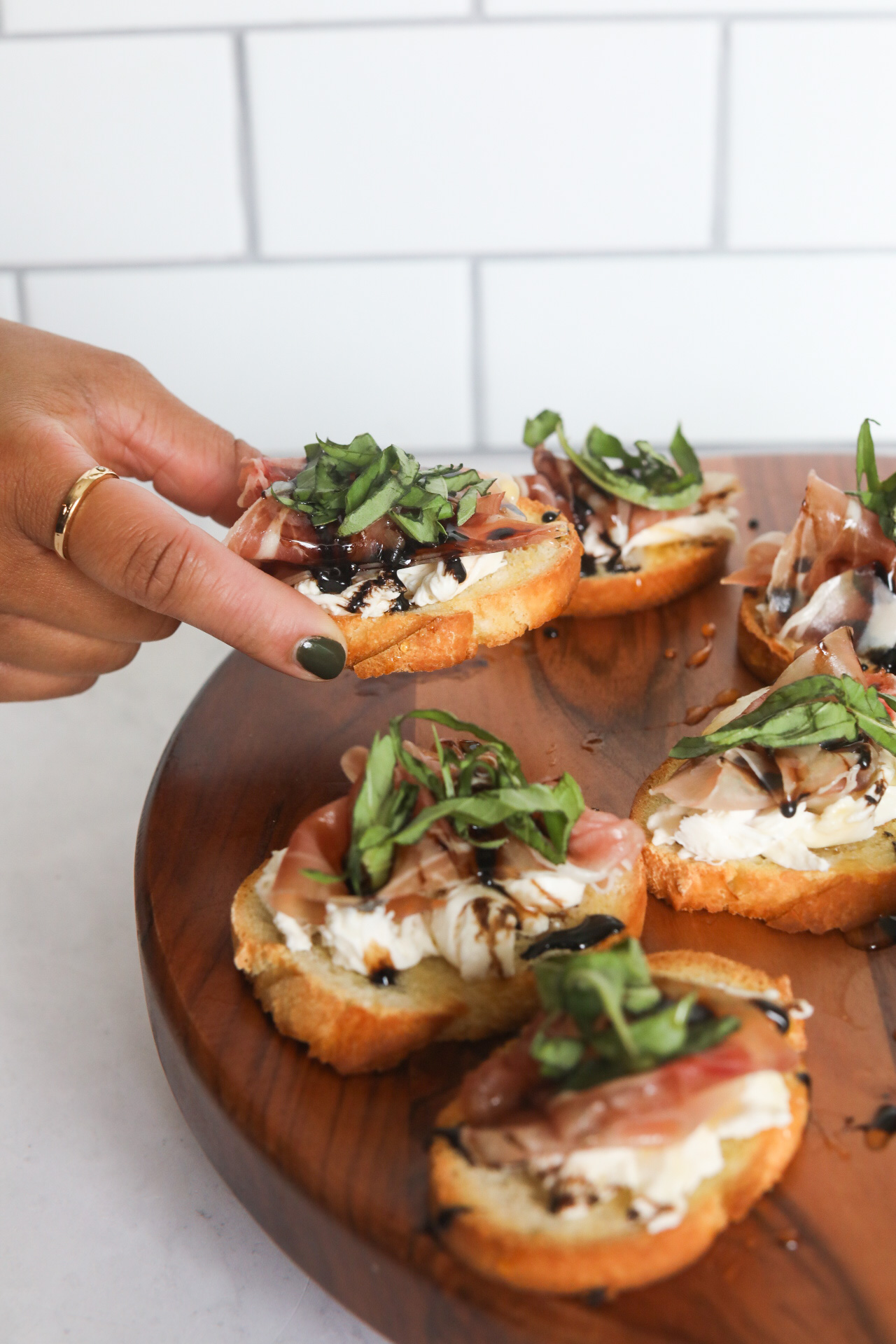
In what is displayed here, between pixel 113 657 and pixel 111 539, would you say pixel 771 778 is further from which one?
pixel 113 657

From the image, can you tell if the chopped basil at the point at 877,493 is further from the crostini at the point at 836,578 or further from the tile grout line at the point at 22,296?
the tile grout line at the point at 22,296

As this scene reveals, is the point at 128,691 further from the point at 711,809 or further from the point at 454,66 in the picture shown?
the point at 454,66

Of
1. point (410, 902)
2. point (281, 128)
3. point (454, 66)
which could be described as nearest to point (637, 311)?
point (454, 66)

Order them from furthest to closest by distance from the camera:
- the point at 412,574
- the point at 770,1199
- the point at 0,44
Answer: the point at 0,44 < the point at 412,574 < the point at 770,1199

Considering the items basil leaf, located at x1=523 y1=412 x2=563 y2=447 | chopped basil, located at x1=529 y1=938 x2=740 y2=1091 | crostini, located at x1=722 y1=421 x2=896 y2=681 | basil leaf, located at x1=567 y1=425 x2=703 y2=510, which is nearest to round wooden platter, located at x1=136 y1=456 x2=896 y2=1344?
Result: crostini, located at x1=722 y1=421 x2=896 y2=681

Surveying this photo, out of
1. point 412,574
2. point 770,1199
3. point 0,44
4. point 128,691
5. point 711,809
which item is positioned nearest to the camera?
point 770,1199

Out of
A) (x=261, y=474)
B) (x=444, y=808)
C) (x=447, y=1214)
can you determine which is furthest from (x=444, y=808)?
(x=261, y=474)

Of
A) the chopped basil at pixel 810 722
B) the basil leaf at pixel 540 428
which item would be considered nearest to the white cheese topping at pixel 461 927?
the chopped basil at pixel 810 722
